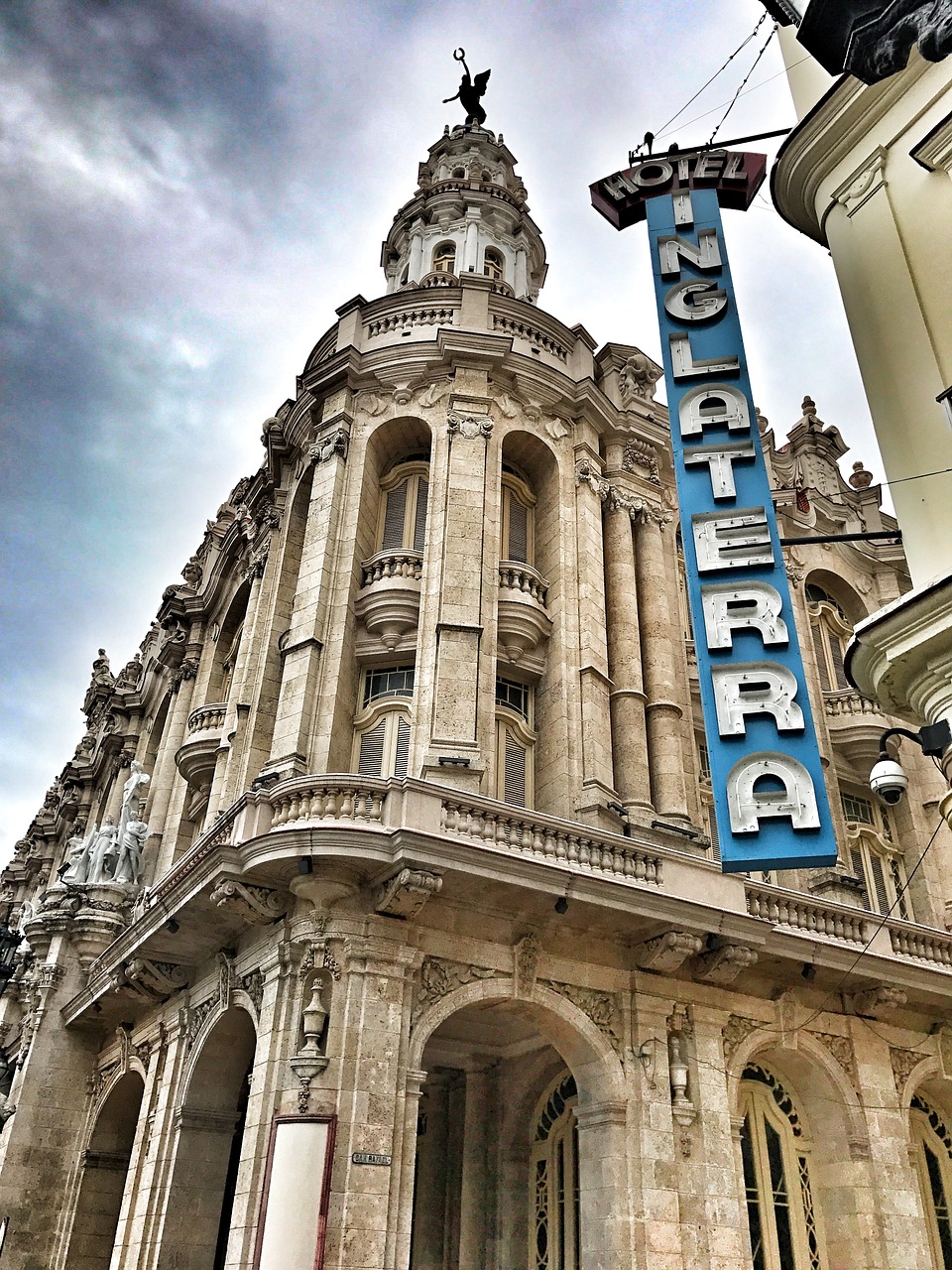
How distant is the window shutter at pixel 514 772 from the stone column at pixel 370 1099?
18.1ft

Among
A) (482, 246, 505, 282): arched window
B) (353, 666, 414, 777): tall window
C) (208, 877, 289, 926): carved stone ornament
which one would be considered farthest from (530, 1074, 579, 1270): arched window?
(482, 246, 505, 282): arched window

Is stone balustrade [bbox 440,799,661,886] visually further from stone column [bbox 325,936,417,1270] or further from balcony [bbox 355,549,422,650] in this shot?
balcony [bbox 355,549,422,650]

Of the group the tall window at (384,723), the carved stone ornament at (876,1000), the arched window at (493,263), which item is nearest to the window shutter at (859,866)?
the carved stone ornament at (876,1000)

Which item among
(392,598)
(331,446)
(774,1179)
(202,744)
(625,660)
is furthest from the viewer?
(202,744)

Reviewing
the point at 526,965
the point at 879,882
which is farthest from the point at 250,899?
the point at 879,882

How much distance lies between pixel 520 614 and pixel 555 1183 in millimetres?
11073

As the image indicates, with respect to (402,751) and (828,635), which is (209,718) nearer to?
(402,751)

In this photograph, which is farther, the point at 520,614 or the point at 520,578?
the point at 520,578

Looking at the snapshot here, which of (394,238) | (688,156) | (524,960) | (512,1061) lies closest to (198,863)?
(524,960)

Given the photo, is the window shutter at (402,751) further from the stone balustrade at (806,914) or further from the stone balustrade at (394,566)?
the stone balustrade at (806,914)

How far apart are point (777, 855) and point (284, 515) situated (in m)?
16.9

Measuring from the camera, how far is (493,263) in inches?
1254

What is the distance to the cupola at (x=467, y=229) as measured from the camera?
103 ft

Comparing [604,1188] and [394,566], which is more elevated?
[394,566]
